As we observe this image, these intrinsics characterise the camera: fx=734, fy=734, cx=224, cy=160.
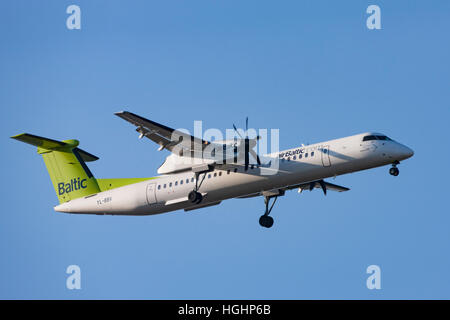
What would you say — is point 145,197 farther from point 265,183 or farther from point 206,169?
point 265,183

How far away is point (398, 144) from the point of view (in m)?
24.0

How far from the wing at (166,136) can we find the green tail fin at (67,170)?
4.61 m

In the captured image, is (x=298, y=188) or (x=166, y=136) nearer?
(x=166, y=136)

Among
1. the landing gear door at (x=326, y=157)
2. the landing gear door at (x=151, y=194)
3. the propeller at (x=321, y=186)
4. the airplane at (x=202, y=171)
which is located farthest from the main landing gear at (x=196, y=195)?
the landing gear door at (x=326, y=157)

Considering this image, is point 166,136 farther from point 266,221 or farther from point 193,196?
point 266,221

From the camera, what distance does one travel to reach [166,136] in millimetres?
24922

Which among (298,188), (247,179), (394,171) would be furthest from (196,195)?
(394,171)

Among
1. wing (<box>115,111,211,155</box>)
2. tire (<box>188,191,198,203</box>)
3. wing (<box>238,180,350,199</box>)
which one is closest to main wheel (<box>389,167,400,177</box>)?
wing (<box>238,180,350,199</box>)

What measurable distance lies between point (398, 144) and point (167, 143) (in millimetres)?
7774

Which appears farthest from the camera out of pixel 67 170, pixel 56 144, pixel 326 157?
pixel 67 170

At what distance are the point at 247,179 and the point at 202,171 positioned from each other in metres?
1.67
